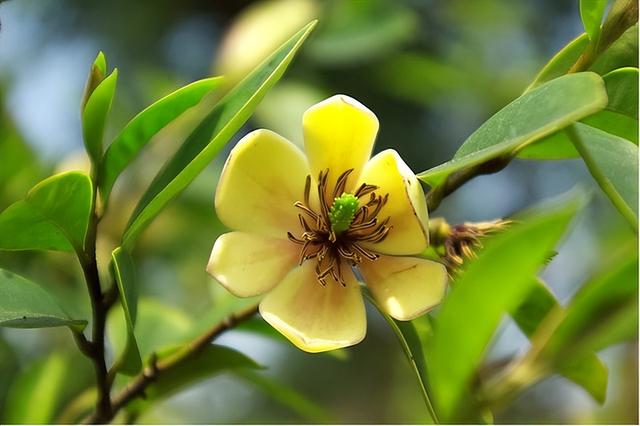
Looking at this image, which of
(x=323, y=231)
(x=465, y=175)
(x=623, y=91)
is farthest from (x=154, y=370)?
(x=623, y=91)

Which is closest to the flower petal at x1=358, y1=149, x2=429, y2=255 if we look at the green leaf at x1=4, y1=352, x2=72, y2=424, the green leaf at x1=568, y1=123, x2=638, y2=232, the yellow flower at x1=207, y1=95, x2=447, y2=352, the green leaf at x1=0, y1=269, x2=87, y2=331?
the yellow flower at x1=207, y1=95, x2=447, y2=352

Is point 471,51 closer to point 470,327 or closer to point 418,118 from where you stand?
point 418,118

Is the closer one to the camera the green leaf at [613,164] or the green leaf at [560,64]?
the green leaf at [613,164]

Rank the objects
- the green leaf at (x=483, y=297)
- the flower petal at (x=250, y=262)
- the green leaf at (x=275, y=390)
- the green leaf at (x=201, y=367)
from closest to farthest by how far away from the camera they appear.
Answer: the green leaf at (x=483, y=297)
the flower petal at (x=250, y=262)
the green leaf at (x=201, y=367)
the green leaf at (x=275, y=390)

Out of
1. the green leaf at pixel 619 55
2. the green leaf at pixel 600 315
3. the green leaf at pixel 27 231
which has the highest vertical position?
the green leaf at pixel 619 55

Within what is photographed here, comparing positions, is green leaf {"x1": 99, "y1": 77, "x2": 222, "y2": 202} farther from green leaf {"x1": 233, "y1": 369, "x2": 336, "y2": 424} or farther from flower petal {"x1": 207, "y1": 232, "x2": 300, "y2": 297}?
green leaf {"x1": 233, "y1": 369, "x2": 336, "y2": 424}

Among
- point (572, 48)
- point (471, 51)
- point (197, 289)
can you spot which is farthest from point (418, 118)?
point (572, 48)

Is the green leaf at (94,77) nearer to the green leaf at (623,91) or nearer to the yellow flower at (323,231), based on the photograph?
the yellow flower at (323,231)

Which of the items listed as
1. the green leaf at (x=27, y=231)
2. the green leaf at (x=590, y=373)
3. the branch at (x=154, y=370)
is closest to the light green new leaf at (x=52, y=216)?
the green leaf at (x=27, y=231)
